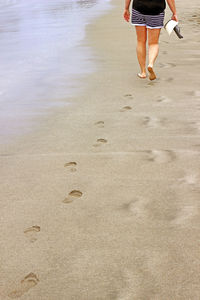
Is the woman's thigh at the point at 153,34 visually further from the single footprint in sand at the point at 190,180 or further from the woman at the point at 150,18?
the single footprint in sand at the point at 190,180

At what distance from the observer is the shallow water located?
149 inches

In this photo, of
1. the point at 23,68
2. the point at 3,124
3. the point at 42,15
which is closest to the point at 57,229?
the point at 3,124

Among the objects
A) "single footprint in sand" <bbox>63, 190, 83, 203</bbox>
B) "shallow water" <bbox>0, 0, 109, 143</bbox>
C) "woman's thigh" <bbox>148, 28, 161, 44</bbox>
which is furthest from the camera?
"woman's thigh" <bbox>148, 28, 161, 44</bbox>

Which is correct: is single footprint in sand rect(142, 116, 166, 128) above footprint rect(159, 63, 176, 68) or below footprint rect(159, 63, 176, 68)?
below

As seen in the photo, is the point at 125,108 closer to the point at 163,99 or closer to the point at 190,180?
the point at 163,99

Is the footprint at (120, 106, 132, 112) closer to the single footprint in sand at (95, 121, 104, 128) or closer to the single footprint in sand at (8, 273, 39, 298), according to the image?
the single footprint in sand at (95, 121, 104, 128)

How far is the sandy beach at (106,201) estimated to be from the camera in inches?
65.2

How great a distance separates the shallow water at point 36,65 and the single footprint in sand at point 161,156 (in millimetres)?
1179

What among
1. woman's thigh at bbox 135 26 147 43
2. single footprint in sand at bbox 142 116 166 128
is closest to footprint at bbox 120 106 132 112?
single footprint in sand at bbox 142 116 166 128

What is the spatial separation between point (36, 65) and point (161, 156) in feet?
10.8

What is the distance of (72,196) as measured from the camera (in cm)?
229

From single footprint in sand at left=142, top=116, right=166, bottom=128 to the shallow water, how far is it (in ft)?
3.19

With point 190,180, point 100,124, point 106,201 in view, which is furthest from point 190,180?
point 100,124

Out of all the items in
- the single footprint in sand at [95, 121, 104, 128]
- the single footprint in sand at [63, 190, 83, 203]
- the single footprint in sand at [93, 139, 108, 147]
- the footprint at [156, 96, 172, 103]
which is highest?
the footprint at [156, 96, 172, 103]
